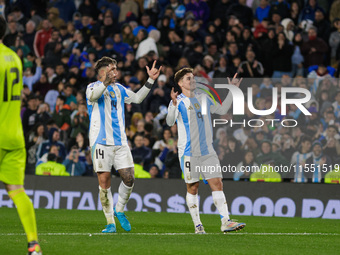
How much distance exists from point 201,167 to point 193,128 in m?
0.67

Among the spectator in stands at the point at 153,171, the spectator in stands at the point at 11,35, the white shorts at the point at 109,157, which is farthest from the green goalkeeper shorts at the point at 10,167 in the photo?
the spectator in stands at the point at 11,35

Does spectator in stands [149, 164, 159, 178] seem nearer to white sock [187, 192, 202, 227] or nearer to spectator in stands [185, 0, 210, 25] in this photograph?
spectator in stands [185, 0, 210, 25]

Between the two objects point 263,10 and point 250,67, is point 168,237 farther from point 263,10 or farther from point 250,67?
point 263,10

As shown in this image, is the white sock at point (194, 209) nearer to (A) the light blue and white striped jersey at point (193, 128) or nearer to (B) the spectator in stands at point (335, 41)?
(A) the light blue and white striped jersey at point (193, 128)

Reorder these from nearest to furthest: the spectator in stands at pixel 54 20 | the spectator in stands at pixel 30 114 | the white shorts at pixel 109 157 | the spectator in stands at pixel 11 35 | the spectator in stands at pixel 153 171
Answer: the white shorts at pixel 109 157 → the spectator in stands at pixel 153 171 → the spectator in stands at pixel 30 114 → the spectator in stands at pixel 11 35 → the spectator in stands at pixel 54 20

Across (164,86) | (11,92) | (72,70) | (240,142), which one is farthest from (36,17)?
(11,92)

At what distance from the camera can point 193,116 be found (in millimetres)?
11016

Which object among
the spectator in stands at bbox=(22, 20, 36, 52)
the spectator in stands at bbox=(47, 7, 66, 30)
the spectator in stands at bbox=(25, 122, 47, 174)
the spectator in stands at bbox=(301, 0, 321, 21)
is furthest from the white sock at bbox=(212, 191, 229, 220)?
the spectator in stands at bbox=(47, 7, 66, 30)

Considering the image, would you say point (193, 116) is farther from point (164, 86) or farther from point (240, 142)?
point (164, 86)

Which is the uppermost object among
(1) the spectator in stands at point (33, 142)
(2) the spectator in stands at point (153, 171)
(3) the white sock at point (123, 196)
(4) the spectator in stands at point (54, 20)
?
(4) the spectator in stands at point (54, 20)

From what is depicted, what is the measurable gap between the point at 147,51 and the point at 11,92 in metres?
14.3

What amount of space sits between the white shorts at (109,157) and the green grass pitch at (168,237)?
0.97 metres

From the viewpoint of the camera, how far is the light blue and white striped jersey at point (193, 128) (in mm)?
Result: 10906

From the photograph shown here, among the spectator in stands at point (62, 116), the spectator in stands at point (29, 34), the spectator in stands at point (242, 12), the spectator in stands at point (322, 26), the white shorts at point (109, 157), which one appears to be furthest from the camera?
the spectator in stands at point (29, 34)
